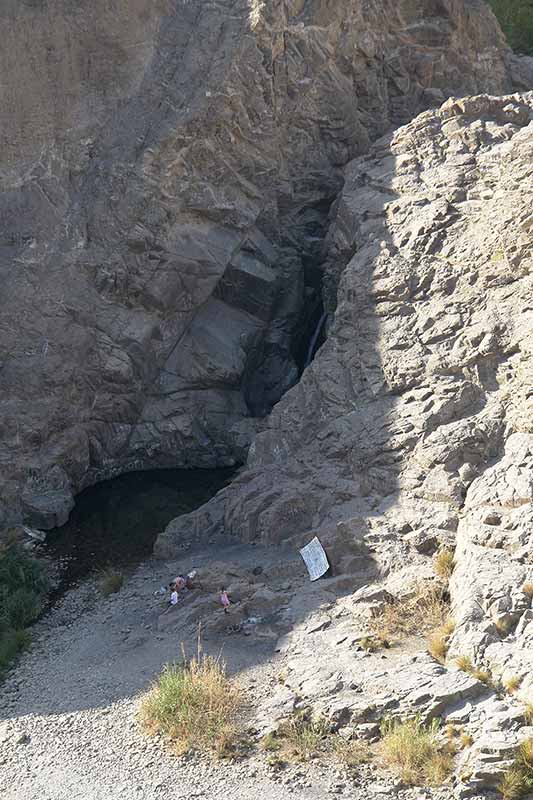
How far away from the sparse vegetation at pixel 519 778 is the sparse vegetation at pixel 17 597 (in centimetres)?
1061

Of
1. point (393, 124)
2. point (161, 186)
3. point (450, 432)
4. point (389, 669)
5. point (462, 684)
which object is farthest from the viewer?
point (393, 124)

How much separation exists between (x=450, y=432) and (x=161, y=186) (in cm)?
1439

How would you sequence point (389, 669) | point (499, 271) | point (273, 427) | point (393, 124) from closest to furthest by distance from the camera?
1. point (389, 669)
2. point (499, 271)
3. point (273, 427)
4. point (393, 124)

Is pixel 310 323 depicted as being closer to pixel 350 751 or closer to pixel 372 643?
pixel 372 643

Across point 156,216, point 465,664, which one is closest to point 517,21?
point 156,216

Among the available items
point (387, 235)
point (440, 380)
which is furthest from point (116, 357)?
point (440, 380)

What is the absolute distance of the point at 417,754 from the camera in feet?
46.6

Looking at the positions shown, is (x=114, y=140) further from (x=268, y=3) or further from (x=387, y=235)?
(x=387, y=235)

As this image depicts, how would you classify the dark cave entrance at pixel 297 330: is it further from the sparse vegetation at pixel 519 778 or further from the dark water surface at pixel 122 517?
the sparse vegetation at pixel 519 778

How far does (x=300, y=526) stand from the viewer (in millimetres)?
22656

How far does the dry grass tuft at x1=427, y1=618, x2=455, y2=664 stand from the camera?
16547 mm

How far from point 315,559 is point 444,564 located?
121 inches

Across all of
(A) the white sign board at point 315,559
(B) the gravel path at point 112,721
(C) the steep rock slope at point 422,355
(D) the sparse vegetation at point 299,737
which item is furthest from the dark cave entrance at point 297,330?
(D) the sparse vegetation at point 299,737

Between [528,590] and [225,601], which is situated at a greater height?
[225,601]
